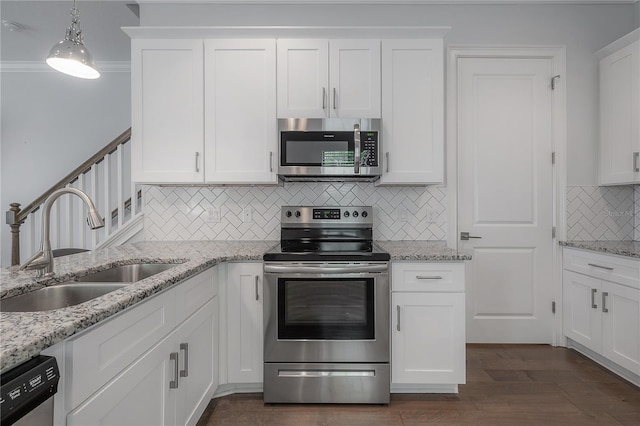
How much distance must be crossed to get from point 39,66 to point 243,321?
4713 millimetres

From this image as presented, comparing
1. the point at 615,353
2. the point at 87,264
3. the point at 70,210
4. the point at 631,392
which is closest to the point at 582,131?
the point at 615,353

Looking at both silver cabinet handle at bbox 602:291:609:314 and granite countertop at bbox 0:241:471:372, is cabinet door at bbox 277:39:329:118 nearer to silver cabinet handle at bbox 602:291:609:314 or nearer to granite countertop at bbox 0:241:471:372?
granite countertop at bbox 0:241:471:372

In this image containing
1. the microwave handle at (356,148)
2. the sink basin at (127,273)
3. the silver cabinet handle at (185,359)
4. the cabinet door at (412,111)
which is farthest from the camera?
the cabinet door at (412,111)

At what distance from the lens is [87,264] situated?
167cm

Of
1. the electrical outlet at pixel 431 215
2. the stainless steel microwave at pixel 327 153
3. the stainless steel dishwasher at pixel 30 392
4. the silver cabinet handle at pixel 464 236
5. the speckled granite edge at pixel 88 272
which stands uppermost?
the stainless steel microwave at pixel 327 153

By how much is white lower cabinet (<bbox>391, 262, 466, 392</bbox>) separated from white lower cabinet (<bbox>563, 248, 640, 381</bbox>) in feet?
3.59

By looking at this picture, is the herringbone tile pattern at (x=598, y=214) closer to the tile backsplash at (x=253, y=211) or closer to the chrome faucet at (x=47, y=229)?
the tile backsplash at (x=253, y=211)

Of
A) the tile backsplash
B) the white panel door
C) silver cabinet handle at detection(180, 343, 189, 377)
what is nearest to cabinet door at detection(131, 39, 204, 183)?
the tile backsplash

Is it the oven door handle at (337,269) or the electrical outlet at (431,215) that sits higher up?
the electrical outlet at (431,215)

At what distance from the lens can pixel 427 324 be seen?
6.64ft

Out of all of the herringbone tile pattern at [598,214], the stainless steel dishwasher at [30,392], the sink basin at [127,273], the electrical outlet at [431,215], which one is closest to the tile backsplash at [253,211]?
the electrical outlet at [431,215]

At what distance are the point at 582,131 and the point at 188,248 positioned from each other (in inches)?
128

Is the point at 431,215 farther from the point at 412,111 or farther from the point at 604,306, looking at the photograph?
the point at 604,306

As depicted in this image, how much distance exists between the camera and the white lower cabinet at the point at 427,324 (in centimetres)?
202
